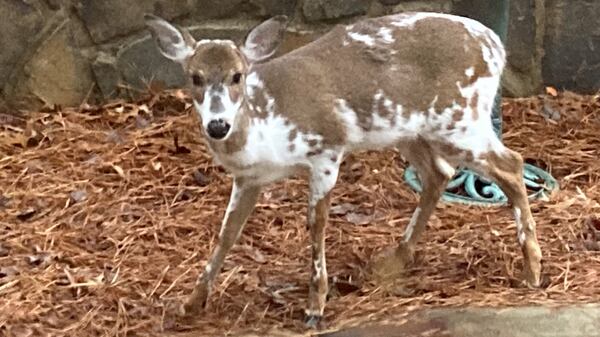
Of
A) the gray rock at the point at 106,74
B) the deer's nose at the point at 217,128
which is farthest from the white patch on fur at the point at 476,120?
the gray rock at the point at 106,74

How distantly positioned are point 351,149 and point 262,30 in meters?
0.52

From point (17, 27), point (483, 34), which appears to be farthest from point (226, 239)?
point (17, 27)

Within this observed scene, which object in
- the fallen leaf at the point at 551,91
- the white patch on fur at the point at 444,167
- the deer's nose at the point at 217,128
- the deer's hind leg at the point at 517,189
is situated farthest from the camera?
the fallen leaf at the point at 551,91

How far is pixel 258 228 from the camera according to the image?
17.1ft

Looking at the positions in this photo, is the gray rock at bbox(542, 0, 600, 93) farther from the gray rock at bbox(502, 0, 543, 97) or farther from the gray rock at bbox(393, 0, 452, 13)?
the gray rock at bbox(393, 0, 452, 13)

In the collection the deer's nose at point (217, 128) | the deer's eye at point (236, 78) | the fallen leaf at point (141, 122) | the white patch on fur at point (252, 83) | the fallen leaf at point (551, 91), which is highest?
→ the deer's eye at point (236, 78)

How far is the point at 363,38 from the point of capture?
4480mm

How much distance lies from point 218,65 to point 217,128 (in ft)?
0.77

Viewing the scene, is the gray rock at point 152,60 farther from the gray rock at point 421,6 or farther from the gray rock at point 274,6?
the gray rock at point 421,6

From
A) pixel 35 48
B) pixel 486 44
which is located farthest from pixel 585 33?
pixel 35 48

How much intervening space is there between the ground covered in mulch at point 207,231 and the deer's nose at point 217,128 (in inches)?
28.5

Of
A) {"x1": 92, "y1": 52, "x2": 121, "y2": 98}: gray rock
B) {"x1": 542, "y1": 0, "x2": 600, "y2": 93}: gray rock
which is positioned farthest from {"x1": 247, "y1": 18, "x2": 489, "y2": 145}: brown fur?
{"x1": 542, "y1": 0, "x2": 600, "y2": 93}: gray rock

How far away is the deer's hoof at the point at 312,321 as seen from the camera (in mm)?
4305

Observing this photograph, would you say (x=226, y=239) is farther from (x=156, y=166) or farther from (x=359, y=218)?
(x=156, y=166)
